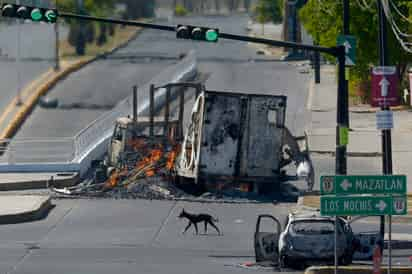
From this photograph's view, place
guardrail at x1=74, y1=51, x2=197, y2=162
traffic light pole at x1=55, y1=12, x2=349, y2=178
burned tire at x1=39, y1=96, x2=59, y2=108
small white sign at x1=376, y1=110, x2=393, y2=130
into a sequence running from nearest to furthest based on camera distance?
small white sign at x1=376, y1=110, x2=393, y2=130, traffic light pole at x1=55, y1=12, x2=349, y2=178, guardrail at x1=74, y1=51, x2=197, y2=162, burned tire at x1=39, y1=96, x2=59, y2=108

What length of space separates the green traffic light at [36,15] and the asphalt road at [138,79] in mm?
24337

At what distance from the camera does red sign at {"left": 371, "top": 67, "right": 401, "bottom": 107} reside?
2988 centimetres

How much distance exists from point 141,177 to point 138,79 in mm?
37227

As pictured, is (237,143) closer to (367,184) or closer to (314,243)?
(314,243)

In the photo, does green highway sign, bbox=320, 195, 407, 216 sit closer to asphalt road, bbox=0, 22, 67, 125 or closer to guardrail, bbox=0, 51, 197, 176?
guardrail, bbox=0, 51, 197, 176

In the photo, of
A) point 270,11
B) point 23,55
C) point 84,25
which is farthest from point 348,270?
point 270,11

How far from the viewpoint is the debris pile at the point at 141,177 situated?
1506 inches

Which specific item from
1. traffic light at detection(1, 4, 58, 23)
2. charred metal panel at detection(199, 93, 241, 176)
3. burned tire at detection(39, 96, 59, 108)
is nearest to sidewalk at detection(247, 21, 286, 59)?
burned tire at detection(39, 96, 59, 108)

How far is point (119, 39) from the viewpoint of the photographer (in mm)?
110312

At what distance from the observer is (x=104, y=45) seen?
4112 inches

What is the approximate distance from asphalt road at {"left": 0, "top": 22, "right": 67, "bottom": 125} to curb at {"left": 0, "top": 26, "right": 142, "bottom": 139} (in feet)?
3.31

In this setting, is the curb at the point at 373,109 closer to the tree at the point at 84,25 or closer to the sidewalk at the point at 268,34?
the sidewalk at the point at 268,34

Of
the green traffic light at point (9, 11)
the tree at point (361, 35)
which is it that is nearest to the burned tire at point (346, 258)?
the green traffic light at point (9, 11)

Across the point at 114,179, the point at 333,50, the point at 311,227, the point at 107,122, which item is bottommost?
the point at 114,179
